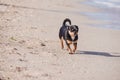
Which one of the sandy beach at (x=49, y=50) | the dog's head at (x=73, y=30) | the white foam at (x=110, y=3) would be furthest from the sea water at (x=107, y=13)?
the dog's head at (x=73, y=30)

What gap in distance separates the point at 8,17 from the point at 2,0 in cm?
630

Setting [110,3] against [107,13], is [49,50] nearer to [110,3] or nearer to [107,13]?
[107,13]

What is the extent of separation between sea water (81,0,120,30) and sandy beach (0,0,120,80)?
0.59m

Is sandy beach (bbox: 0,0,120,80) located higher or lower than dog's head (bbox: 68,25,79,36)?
lower

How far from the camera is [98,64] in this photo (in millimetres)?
11445

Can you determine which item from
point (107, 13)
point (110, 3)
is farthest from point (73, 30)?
point (110, 3)

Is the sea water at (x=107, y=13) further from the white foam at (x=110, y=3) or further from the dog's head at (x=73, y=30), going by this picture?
the dog's head at (x=73, y=30)

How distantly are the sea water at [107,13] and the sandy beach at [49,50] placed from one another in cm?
59

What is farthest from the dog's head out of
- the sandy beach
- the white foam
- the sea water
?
the white foam

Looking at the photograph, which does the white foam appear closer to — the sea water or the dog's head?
the sea water

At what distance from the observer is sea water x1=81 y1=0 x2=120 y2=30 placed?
1938cm

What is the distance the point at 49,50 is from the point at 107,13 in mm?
10400

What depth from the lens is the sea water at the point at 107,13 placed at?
19.4 metres

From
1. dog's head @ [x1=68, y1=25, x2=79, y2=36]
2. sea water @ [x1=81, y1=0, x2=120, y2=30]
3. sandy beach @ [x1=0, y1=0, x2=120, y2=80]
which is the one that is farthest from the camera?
sea water @ [x1=81, y1=0, x2=120, y2=30]
